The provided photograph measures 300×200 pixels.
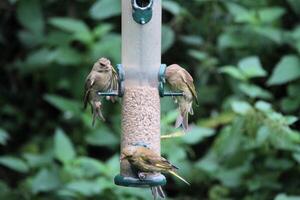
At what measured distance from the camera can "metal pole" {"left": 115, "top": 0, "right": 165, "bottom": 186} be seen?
→ 5.09 meters

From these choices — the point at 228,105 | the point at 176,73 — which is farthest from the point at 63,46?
the point at 176,73

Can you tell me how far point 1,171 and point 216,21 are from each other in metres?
1.75

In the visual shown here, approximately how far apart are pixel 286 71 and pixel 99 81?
163 centimetres

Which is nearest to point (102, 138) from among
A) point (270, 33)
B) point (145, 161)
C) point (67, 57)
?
point (67, 57)

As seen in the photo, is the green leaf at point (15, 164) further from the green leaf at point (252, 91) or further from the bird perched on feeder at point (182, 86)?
the bird perched on feeder at point (182, 86)

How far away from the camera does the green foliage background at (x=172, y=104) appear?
6348 millimetres

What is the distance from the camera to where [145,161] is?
16.0 ft

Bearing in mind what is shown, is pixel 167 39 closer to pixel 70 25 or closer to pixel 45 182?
pixel 70 25

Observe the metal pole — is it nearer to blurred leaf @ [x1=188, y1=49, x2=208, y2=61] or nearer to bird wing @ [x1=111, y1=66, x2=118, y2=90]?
bird wing @ [x1=111, y1=66, x2=118, y2=90]

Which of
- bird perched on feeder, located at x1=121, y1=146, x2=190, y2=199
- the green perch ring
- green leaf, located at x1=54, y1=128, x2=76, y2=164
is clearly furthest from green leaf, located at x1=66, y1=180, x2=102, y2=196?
the green perch ring

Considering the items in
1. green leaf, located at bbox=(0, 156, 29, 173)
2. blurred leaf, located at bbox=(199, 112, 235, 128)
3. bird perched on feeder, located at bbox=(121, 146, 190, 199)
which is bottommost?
bird perched on feeder, located at bbox=(121, 146, 190, 199)

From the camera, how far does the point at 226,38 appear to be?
22.5 feet

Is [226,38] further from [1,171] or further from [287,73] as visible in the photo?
[1,171]

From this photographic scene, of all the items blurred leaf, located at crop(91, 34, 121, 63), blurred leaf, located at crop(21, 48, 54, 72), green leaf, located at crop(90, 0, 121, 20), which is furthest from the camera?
blurred leaf, located at crop(21, 48, 54, 72)
